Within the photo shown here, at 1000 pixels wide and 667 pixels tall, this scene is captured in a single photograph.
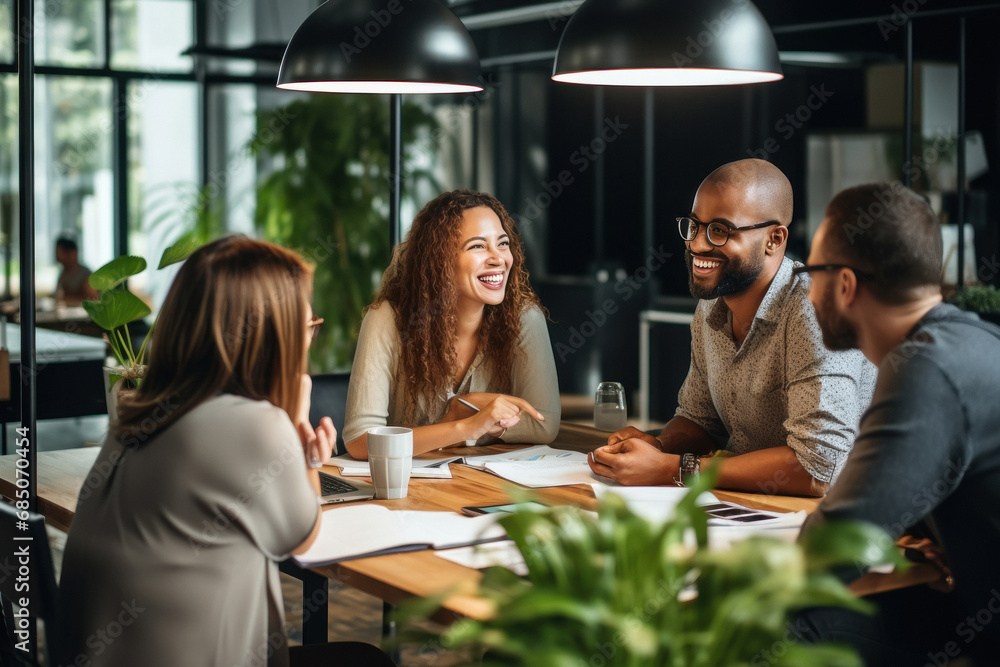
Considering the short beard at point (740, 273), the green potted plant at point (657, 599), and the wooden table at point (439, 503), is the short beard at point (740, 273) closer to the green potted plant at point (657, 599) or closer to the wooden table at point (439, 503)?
the wooden table at point (439, 503)

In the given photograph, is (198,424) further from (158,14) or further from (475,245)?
(158,14)

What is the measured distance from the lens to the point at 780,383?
2271 millimetres

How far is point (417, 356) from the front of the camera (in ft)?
8.75

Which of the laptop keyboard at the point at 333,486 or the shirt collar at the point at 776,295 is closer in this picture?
the laptop keyboard at the point at 333,486

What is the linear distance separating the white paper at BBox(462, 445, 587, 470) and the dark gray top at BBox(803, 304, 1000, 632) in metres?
0.86

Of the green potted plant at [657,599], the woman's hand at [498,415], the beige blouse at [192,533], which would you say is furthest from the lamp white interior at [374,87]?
the green potted plant at [657,599]

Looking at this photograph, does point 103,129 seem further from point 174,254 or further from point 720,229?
point 720,229

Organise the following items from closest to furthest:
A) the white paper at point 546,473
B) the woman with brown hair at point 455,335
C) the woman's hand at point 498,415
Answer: the white paper at point 546,473
the woman's hand at point 498,415
the woman with brown hair at point 455,335

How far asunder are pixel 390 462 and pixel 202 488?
0.57m

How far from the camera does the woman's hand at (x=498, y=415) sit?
7.89 ft

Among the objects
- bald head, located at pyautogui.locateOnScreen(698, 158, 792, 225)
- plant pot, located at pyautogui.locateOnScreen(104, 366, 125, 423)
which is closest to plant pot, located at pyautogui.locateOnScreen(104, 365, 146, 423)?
plant pot, located at pyautogui.locateOnScreen(104, 366, 125, 423)

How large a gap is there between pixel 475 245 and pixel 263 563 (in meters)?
1.33

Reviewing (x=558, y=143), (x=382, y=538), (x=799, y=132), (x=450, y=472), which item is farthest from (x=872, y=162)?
(x=382, y=538)

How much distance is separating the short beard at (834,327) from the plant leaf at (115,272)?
153 cm
